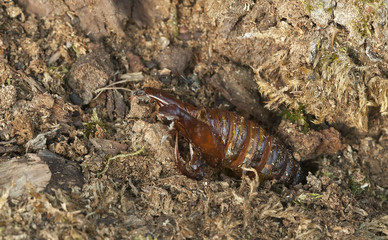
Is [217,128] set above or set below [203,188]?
above

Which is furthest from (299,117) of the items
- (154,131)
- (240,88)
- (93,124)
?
(93,124)

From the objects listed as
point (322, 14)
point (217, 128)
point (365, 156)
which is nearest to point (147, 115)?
point (217, 128)

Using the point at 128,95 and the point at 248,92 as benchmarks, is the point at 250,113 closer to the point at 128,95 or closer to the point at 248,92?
the point at 248,92

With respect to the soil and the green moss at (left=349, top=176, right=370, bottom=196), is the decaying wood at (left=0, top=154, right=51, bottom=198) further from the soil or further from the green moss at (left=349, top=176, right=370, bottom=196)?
the green moss at (left=349, top=176, right=370, bottom=196)

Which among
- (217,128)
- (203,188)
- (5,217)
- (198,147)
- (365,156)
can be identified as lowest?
(5,217)

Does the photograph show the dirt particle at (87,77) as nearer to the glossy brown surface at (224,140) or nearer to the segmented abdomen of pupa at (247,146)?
the glossy brown surface at (224,140)

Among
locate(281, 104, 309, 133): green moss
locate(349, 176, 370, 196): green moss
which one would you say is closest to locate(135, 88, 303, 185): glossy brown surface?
locate(281, 104, 309, 133): green moss
